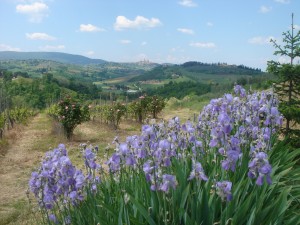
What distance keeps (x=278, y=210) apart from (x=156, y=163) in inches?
48.0

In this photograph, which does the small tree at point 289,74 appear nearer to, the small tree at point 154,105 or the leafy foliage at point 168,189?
the leafy foliage at point 168,189

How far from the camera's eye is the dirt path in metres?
7.49

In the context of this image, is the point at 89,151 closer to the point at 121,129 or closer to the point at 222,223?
the point at 222,223

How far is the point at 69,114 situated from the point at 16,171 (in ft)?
17.2

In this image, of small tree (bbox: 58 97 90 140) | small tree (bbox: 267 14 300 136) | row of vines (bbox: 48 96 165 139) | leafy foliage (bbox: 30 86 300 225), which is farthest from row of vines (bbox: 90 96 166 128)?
leafy foliage (bbox: 30 86 300 225)

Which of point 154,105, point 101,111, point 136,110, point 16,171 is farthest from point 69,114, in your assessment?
point 154,105

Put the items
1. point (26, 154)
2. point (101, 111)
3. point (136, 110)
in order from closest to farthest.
→ point (26, 154), point (136, 110), point (101, 111)

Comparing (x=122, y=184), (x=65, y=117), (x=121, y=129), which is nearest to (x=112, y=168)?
(x=122, y=184)

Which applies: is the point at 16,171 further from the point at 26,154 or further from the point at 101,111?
the point at 101,111

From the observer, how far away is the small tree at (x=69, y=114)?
1595 cm

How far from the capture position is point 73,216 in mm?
3598

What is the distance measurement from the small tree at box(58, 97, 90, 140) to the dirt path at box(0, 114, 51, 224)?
159cm

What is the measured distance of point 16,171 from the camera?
1116cm

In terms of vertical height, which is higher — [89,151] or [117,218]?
[89,151]
